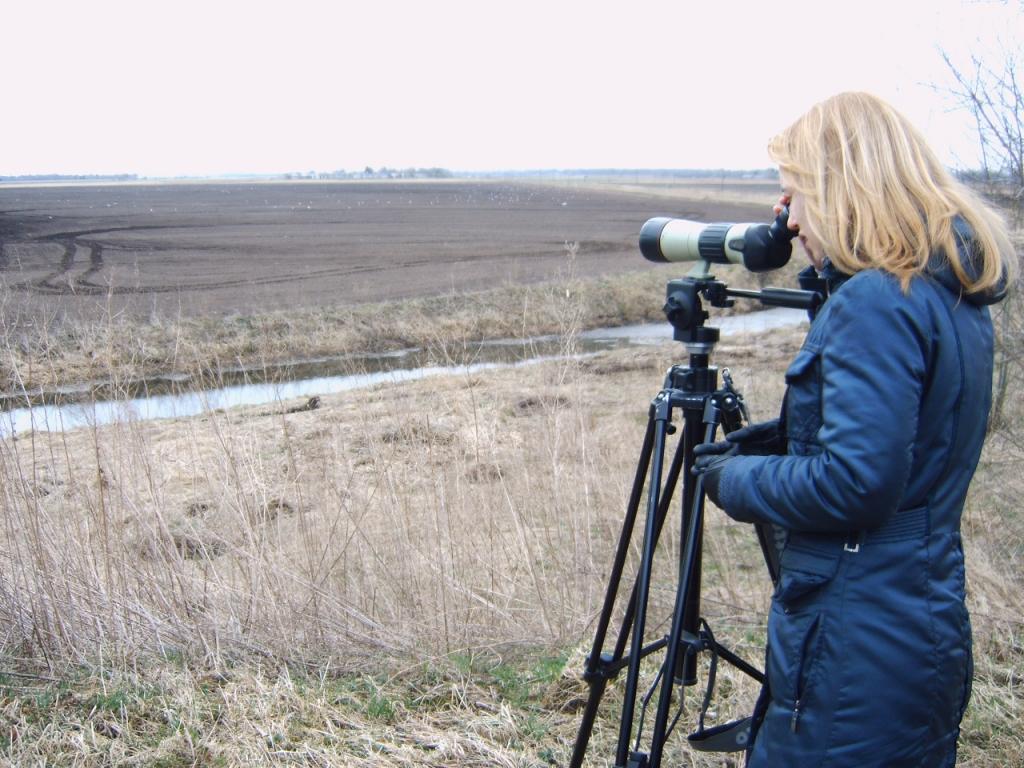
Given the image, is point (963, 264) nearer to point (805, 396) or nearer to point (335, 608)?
point (805, 396)

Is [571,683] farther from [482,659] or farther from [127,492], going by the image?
[127,492]

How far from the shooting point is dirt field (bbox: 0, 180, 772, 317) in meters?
7.33

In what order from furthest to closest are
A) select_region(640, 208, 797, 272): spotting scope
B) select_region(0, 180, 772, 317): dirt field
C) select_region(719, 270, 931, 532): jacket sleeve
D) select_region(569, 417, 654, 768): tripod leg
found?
select_region(0, 180, 772, 317): dirt field < select_region(569, 417, 654, 768): tripod leg < select_region(640, 208, 797, 272): spotting scope < select_region(719, 270, 931, 532): jacket sleeve

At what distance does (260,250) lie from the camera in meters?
23.6


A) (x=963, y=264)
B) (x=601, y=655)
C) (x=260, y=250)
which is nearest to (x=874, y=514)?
(x=963, y=264)

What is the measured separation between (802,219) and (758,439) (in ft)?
1.26

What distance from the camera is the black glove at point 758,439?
146cm

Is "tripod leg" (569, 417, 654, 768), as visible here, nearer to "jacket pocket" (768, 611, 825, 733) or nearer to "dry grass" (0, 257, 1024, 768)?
"dry grass" (0, 257, 1024, 768)

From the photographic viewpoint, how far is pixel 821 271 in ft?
4.72

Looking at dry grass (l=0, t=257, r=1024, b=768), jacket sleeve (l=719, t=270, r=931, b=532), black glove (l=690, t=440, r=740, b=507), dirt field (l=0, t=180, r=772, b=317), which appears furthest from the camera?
dirt field (l=0, t=180, r=772, b=317)

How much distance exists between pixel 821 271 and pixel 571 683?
1.68 meters

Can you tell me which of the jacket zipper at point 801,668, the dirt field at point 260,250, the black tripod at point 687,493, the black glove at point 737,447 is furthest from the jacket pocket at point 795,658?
the dirt field at point 260,250

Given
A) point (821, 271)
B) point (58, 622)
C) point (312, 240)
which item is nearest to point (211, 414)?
point (58, 622)

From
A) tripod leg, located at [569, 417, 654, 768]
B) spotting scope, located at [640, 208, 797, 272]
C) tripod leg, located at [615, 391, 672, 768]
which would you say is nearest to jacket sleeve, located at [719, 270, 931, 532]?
spotting scope, located at [640, 208, 797, 272]
